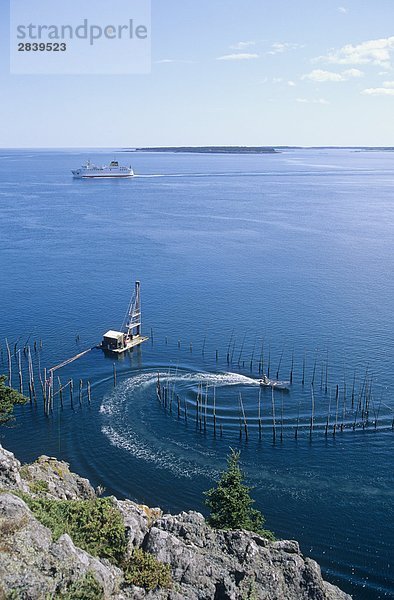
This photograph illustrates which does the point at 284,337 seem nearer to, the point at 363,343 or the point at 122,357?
the point at 363,343

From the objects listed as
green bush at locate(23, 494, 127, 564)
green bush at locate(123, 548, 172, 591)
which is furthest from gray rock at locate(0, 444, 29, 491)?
green bush at locate(123, 548, 172, 591)

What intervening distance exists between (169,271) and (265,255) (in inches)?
997

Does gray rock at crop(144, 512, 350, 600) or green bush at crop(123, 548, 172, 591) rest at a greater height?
green bush at crop(123, 548, 172, 591)

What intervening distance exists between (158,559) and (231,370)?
149 ft

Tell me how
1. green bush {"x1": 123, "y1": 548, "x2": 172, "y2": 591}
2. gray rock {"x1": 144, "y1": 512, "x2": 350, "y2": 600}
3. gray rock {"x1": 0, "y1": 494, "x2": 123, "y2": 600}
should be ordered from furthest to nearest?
gray rock {"x1": 144, "y1": 512, "x2": 350, "y2": 600}, green bush {"x1": 123, "y1": 548, "x2": 172, "y2": 591}, gray rock {"x1": 0, "y1": 494, "x2": 123, "y2": 600}

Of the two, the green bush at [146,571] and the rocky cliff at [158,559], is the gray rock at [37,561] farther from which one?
the green bush at [146,571]

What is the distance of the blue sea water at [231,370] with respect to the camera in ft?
163

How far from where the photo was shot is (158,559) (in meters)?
28.5

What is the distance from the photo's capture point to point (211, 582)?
2834 centimetres

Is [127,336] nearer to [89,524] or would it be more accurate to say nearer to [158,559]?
[89,524]

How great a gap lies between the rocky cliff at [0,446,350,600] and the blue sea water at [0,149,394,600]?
12.8 metres

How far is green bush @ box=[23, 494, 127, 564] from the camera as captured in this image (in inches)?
1120

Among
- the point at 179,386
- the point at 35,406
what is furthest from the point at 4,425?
the point at 179,386

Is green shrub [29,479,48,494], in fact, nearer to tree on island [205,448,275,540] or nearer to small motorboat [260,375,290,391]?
tree on island [205,448,275,540]
